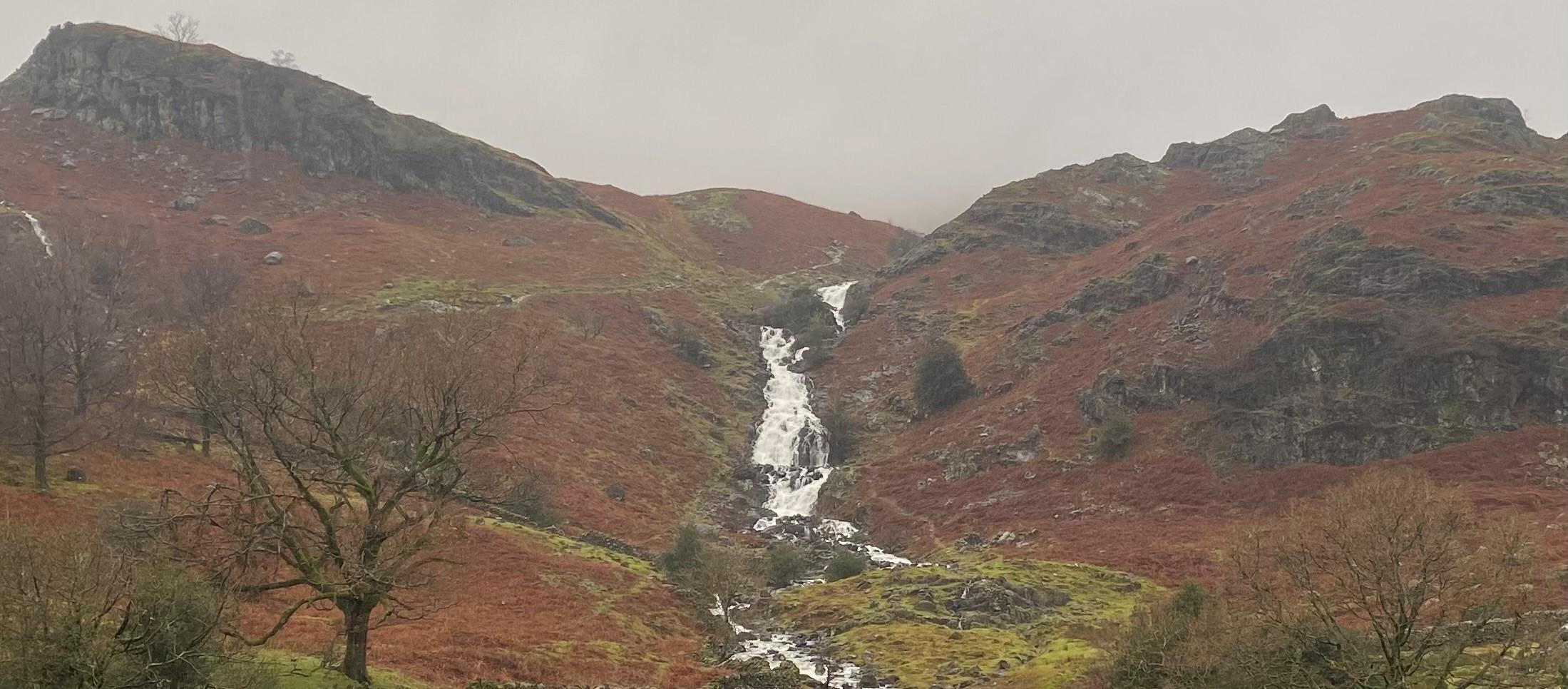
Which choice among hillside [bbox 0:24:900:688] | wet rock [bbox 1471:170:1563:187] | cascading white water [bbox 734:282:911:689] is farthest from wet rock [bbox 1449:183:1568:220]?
hillside [bbox 0:24:900:688]

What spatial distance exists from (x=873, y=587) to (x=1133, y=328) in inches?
1589

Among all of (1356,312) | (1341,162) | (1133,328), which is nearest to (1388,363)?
(1356,312)

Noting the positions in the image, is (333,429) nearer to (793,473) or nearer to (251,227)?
(793,473)

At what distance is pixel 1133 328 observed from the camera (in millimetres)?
70125

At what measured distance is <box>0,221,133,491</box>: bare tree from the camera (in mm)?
32156

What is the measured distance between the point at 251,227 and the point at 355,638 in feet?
290

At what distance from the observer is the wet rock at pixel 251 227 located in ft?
293

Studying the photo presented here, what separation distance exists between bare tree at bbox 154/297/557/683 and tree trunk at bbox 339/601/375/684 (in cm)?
Result: 3

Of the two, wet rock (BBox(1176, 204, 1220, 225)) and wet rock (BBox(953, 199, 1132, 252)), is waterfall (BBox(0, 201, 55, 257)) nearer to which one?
wet rock (BBox(953, 199, 1132, 252))

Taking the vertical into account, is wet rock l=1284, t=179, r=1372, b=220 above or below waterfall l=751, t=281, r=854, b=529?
above

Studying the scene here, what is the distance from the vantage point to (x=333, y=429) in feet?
62.8

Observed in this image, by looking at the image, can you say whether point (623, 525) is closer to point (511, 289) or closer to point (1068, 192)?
point (511, 289)

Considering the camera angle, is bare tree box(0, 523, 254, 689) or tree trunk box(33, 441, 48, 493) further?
tree trunk box(33, 441, 48, 493)

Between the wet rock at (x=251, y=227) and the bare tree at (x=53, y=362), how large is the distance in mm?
43451
